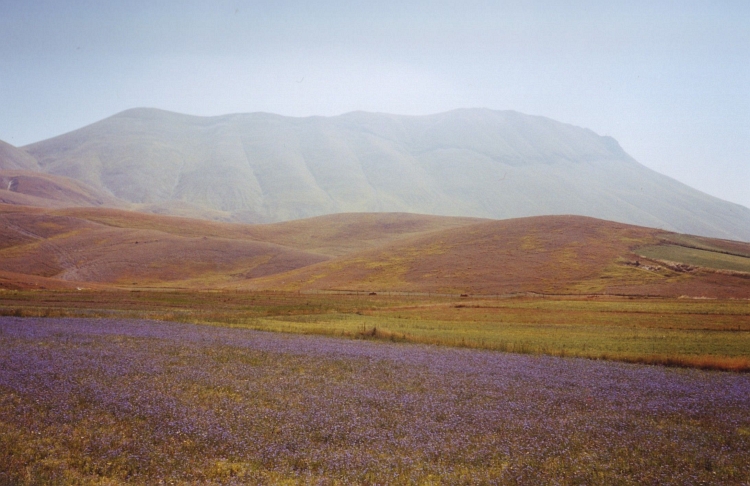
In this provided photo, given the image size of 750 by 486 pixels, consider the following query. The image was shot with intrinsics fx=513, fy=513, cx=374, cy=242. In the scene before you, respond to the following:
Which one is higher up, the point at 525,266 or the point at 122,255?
the point at 525,266

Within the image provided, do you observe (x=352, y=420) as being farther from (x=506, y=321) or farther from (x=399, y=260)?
(x=399, y=260)

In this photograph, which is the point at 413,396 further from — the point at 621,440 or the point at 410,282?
the point at 410,282

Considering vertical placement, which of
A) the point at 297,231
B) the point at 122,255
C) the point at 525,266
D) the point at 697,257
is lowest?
the point at 122,255

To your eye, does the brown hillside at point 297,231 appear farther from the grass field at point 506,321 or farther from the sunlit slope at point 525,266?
the grass field at point 506,321

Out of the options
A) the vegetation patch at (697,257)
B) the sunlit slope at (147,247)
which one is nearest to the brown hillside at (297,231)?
the sunlit slope at (147,247)

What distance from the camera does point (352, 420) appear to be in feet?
43.9

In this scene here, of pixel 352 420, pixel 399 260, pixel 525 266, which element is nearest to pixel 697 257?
pixel 525 266

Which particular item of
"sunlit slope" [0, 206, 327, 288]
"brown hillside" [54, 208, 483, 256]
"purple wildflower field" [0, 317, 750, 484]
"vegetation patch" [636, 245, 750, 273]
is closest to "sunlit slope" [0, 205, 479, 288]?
"sunlit slope" [0, 206, 327, 288]

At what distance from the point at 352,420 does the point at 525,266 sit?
A: 280 ft

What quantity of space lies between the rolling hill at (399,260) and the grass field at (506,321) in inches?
798

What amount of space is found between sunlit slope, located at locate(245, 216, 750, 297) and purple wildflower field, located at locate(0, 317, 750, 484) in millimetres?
57799

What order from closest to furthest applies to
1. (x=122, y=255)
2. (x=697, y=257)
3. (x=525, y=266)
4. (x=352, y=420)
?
1. (x=352, y=420)
2. (x=697, y=257)
3. (x=525, y=266)
4. (x=122, y=255)

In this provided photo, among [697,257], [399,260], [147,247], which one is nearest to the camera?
[697,257]

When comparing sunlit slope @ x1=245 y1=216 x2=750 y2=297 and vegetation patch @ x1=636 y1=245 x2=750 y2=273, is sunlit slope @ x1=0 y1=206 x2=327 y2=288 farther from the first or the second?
vegetation patch @ x1=636 y1=245 x2=750 y2=273
